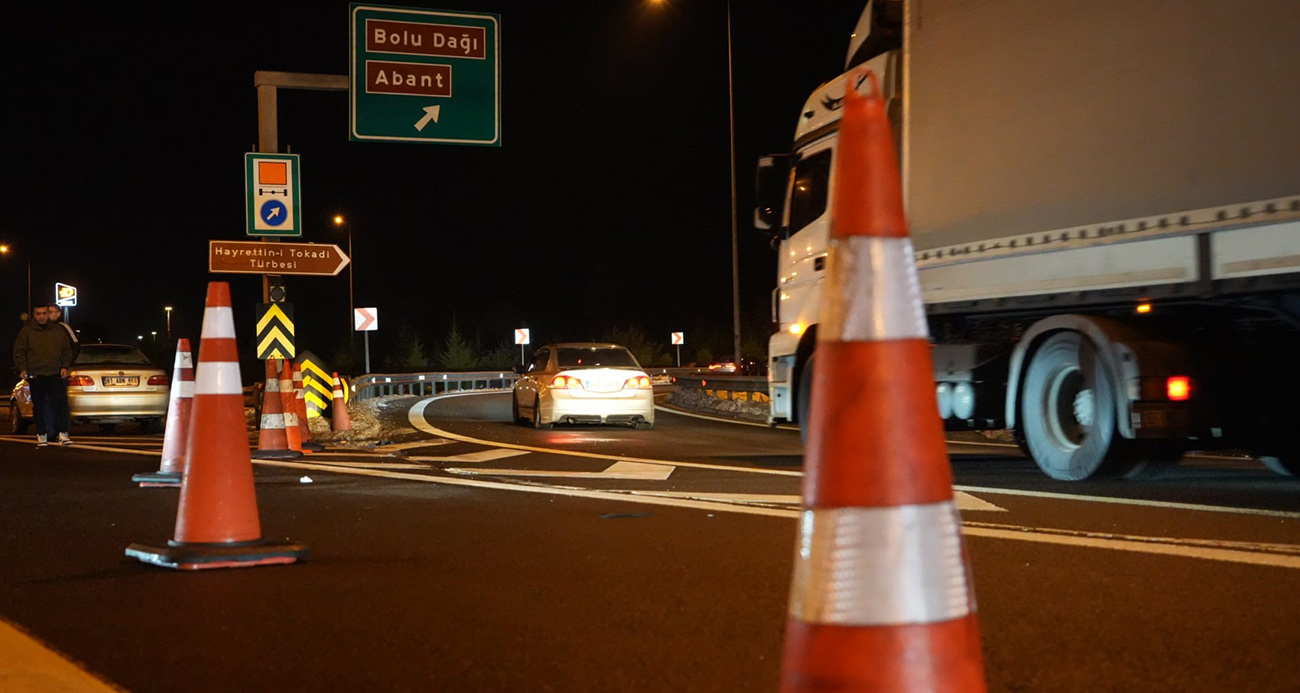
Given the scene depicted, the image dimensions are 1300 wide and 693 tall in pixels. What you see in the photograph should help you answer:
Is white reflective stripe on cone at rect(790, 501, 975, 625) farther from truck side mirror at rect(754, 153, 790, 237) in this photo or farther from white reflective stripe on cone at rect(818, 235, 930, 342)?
truck side mirror at rect(754, 153, 790, 237)

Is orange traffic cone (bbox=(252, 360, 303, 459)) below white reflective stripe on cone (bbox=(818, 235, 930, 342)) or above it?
below

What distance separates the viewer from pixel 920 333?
2955mm

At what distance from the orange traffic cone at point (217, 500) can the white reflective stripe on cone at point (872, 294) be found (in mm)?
4572

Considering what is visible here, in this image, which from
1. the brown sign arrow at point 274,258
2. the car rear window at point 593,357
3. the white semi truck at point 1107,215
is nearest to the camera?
the white semi truck at point 1107,215

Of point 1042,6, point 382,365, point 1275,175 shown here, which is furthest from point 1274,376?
point 382,365

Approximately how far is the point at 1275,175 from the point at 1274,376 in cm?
176

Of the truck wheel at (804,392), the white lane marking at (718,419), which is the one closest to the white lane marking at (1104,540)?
the truck wheel at (804,392)

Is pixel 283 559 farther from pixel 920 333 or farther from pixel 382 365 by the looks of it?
pixel 382 365

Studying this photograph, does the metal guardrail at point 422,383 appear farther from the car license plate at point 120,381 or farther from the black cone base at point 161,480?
the black cone base at point 161,480

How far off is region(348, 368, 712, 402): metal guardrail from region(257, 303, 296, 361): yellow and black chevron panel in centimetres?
1334

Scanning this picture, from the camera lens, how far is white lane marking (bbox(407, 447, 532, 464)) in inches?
559

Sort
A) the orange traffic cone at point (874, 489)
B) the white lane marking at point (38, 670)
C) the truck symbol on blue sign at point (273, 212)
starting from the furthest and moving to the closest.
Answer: the truck symbol on blue sign at point (273, 212)
the white lane marking at point (38, 670)
the orange traffic cone at point (874, 489)

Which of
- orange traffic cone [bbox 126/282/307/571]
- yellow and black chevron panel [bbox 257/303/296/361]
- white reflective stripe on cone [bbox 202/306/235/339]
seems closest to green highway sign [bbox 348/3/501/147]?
yellow and black chevron panel [bbox 257/303/296/361]

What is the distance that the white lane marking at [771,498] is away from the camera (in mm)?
8897
